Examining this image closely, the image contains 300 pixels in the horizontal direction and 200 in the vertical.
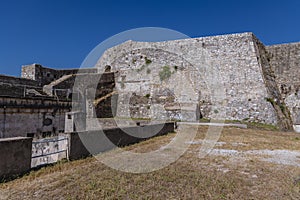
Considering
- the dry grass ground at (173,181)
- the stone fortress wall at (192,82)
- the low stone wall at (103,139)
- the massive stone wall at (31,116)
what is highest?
the stone fortress wall at (192,82)

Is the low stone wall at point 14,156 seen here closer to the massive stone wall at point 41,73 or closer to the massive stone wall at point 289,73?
the massive stone wall at point 41,73

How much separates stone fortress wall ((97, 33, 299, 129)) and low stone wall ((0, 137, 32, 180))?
410 inches

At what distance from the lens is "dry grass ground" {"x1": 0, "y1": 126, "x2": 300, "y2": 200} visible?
2.90 m

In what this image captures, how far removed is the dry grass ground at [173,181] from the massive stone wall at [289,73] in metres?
11.0

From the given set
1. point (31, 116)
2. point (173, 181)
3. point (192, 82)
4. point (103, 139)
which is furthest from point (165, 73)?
point (173, 181)

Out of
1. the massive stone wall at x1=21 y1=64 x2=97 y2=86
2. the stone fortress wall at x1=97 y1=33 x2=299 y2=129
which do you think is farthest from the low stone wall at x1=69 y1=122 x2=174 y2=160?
the massive stone wall at x1=21 y1=64 x2=97 y2=86

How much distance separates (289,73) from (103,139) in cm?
1404

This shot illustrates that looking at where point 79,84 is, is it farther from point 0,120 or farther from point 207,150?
point 207,150

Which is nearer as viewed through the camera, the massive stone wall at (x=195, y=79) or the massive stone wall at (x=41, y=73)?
the massive stone wall at (x=195, y=79)

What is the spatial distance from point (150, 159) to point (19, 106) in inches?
190

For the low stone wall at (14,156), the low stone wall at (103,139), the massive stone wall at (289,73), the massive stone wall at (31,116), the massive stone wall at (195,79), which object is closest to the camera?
the low stone wall at (14,156)

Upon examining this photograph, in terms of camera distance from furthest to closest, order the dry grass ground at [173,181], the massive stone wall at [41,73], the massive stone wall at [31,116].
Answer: the massive stone wall at [41,73] < the massive stone wall at [31,116] < the dry grass ground at [173,181]

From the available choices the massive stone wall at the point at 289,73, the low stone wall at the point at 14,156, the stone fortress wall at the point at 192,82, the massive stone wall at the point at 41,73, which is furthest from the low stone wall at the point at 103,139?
the massive stone wall at the point at 41,73

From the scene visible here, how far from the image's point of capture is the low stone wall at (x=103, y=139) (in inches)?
186
